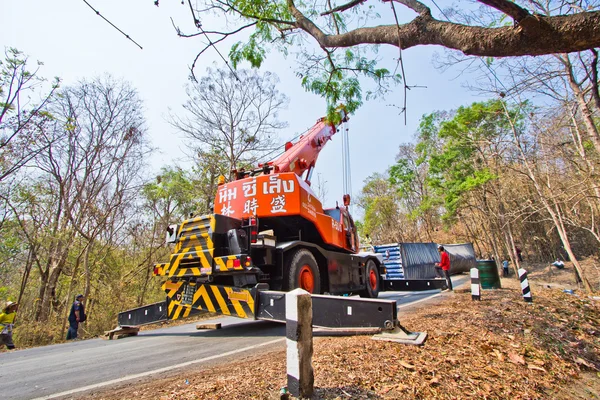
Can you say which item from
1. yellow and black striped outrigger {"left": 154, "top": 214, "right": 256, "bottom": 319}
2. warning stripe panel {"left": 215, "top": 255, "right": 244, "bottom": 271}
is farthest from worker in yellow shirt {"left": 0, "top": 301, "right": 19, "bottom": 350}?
warning stripe panel {"left": 215, "top": 255, "right": 244, "bottom": 271}

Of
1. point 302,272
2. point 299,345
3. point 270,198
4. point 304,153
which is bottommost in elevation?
point 299,345

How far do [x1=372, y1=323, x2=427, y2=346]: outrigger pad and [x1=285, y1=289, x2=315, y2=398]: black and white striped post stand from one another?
176 cm

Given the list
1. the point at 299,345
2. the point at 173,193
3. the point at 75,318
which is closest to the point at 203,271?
the point at 299,345

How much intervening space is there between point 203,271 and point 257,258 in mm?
964

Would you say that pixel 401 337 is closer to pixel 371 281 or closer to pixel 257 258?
pixel 257 258

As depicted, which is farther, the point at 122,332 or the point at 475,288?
the point at 475,288

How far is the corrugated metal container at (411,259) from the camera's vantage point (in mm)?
19281

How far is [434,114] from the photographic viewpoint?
27.3m

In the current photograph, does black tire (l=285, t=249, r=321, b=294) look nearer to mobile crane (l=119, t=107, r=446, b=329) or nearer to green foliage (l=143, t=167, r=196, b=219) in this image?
mobile crane (l=119, t=107, r=446, b=329)

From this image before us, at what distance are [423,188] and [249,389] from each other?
35.1 meters

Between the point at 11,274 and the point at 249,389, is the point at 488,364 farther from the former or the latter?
the point at 11,274

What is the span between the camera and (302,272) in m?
6.18

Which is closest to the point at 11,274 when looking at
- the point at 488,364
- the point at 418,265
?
the point at 488,364

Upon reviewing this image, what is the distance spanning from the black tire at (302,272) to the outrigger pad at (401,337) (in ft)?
6.97
